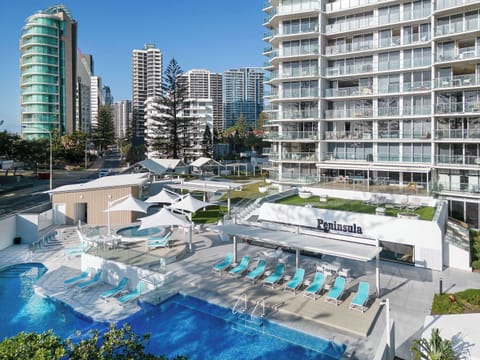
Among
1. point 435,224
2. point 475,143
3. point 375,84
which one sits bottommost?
point 435,224

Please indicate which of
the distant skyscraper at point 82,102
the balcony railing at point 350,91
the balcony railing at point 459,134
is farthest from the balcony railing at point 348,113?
the distant skyscraper at point 82,102

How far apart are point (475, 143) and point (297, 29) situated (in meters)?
17.4

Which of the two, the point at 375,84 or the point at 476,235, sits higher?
the point at 375,84

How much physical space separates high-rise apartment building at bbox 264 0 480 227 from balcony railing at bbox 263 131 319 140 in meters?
0.10

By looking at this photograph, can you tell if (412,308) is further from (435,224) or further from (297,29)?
(297,29)

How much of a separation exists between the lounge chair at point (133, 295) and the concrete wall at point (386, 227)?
8.04 meters

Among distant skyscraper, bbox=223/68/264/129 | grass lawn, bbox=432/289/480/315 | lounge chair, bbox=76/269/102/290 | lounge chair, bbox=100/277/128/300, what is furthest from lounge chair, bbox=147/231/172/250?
distant skyscraper, bbox=223/68/264/129

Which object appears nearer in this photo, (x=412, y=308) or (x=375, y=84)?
(x=412, y=308)

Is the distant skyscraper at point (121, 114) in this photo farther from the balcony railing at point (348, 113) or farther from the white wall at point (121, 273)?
the white wall at point (121, 273)

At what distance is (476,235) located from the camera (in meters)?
23.0

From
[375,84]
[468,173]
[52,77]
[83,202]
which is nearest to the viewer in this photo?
[83,202]

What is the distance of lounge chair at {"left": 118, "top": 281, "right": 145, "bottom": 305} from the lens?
44.1 feet

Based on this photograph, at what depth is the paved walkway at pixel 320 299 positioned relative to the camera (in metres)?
11.0

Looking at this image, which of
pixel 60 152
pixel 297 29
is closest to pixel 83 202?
pixel 297 29
